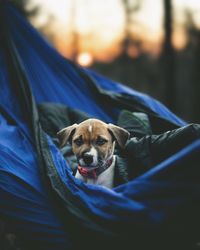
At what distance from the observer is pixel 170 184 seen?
2727 millimetres

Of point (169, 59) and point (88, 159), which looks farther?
point (169, 59)

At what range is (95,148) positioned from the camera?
354 centimetres

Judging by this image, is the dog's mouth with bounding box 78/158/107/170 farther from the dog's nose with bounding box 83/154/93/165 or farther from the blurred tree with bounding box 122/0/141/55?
the blurred tree with bounding box 122/0/141/55

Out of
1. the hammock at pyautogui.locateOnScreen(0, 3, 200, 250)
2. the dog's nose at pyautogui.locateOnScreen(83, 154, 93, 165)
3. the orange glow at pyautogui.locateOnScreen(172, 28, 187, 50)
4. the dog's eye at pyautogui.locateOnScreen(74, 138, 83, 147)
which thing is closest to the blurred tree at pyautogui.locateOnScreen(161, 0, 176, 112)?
the orange glow at pyautogui.locateOnScreen(172, 28, 187, 50)

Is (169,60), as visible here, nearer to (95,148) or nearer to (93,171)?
(95,148)

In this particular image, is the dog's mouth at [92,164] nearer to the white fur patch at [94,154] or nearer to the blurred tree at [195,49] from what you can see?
the white fur patch at [94,154]

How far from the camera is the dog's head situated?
347cm

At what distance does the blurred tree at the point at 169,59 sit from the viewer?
9789 millimetres

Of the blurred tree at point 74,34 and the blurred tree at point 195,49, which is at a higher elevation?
the blurred tree at point 74,34

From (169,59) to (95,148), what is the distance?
21.9 ft

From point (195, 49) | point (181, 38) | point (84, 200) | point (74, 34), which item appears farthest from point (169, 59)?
point (74, 34)

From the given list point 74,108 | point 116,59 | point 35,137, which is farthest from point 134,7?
point 35,137

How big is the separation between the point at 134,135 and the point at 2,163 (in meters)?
1.37

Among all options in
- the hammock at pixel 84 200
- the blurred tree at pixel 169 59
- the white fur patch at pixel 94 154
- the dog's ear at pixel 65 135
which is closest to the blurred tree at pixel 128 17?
the blurred tree at pixel 169 59
